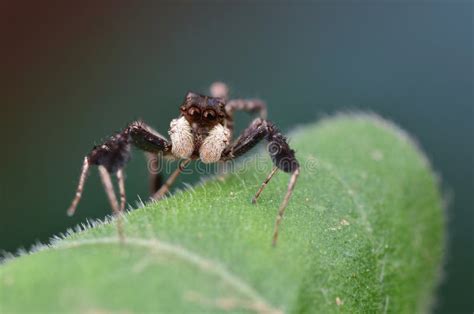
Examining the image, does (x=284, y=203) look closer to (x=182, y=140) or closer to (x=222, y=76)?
(x=182, y=140)

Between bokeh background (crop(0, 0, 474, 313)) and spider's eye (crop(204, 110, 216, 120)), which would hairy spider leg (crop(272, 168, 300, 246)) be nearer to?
spider's eye (crop(204, 110, 216, 120))

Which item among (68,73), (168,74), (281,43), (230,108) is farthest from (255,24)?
(230,108)

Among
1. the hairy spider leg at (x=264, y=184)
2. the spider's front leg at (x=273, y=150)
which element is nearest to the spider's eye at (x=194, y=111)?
the spider's front leg at (x=273, y=150)

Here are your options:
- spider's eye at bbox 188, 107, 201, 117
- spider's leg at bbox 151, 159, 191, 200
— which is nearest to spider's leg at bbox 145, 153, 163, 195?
spider's leg at bbox 151, 159, 191, 200

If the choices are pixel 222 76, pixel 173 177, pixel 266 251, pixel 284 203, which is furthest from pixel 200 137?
pixel 222 76

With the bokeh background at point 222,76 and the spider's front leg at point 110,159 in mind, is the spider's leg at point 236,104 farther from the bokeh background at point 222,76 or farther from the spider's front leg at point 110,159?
the spider's front leg at point 110,159

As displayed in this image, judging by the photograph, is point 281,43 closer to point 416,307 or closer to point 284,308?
point 416,307
